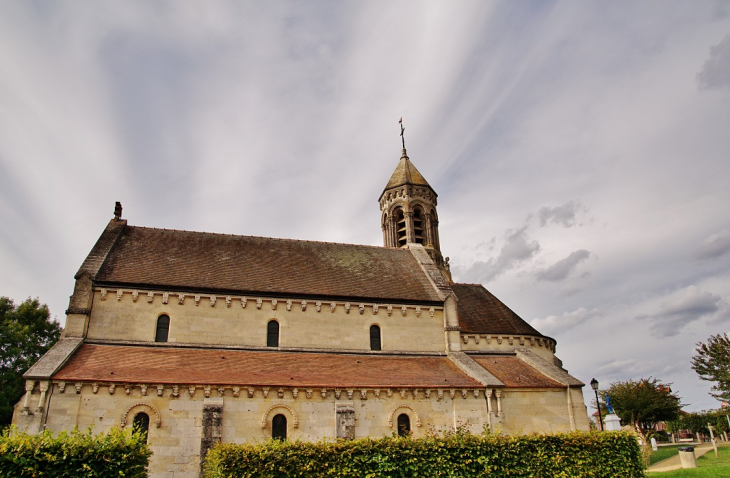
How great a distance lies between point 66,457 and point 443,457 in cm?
990

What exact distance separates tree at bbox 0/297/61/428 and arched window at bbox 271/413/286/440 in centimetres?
2368

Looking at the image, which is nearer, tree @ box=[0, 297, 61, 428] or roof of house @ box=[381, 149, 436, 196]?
tree @ box=[0, 297, 61, 428]

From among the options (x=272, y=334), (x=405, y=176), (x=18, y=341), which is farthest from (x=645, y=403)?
(x=18, y=341)

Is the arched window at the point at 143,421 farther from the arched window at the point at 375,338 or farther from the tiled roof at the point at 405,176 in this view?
the tiled roof at the point at 405,176

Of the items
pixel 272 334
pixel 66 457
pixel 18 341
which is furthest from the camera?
pixel 18 341

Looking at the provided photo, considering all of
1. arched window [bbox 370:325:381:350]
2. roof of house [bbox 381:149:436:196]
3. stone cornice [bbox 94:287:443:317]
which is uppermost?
roof of house [bbox 381:149:436:196]

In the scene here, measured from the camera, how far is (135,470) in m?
11.8

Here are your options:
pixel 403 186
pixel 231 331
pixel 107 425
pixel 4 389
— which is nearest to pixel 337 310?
pixel 231 331

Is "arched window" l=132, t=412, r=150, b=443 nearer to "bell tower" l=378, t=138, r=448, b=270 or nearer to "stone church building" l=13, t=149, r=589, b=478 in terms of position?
"stone church building" l=13, t=149, r=589, b=478

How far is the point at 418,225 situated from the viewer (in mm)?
37375

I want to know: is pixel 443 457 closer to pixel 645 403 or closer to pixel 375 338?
pixel 375 338

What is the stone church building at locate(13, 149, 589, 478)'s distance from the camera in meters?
18.2

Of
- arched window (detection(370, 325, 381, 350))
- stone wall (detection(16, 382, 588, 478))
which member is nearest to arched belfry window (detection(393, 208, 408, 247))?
arched window (detection(370, 325, 381, 350))

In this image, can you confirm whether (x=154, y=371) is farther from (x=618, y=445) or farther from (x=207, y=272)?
(x=618, y=445)
